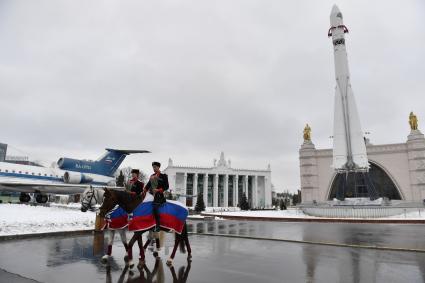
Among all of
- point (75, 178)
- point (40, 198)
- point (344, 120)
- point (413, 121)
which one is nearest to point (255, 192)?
point (413, 121)

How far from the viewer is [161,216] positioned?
7.28 metres

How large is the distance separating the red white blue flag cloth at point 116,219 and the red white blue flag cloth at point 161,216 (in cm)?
37

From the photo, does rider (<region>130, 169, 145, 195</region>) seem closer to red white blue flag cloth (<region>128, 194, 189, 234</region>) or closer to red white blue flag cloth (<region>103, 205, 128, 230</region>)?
red white blue flag cloth (<region>103, 205, 128, 230</region>)

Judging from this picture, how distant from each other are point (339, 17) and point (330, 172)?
1200 inches

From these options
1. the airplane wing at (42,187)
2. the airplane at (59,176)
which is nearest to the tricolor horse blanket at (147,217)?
the airplane at (59,176)

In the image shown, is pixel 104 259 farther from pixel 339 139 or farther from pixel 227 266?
pixel 339 139

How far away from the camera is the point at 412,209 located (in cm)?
3853

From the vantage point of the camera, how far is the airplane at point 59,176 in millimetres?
30125

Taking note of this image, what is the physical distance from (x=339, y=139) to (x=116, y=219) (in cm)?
4253

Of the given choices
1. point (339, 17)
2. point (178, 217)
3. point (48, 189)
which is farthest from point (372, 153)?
point (178, 217)

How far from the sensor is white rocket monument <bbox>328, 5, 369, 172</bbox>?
43.0 meters

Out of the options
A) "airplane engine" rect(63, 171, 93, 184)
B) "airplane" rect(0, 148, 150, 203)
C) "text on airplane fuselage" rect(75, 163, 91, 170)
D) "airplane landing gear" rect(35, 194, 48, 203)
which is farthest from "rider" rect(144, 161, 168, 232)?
"text on airplane fuselage" rect(75, 163, 91, 170)

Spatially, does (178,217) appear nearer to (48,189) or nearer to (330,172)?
(48,189)

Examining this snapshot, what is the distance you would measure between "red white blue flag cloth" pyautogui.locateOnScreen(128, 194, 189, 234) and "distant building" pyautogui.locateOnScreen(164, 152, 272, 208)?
81384 mm
